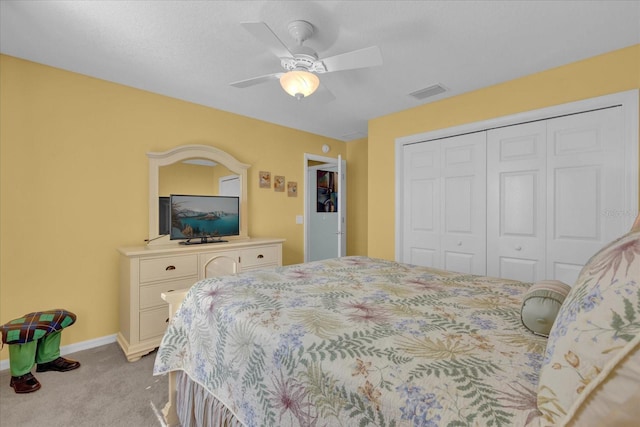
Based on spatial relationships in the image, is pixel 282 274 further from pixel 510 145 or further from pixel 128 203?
pixel 510 145

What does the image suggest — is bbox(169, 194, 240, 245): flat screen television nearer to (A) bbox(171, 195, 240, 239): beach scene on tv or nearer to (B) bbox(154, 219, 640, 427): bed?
(A) bbox(171, 195, 240, 239): beach scene on tv

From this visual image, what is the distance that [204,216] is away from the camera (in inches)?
121

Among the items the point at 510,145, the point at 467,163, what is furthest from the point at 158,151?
the point at 510,145

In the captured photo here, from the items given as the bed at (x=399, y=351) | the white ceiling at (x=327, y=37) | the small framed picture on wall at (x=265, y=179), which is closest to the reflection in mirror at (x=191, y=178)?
the small framed picture on wall at (x=265, y=179)

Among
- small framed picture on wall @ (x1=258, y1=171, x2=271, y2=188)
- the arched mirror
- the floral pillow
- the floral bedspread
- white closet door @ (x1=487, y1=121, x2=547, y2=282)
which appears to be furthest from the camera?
small framed picture on wall @ (x1=258, y1=171, x2=271, y2=188)

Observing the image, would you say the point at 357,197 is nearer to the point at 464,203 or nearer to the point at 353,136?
the point at 353,136

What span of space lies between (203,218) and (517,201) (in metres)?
3.16

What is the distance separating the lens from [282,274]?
5.73 feet

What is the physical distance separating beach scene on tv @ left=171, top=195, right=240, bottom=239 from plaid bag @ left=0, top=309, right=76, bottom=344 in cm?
105

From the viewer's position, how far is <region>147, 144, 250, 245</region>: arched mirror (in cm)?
287

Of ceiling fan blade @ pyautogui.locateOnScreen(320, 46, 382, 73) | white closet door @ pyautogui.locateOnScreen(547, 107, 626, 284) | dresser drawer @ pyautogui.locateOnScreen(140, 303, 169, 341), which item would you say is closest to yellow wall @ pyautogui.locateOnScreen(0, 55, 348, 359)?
dresser drawer @ pyautogui.locateOnScreen(140, 303, 169, 341)

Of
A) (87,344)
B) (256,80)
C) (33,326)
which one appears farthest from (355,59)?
(87,344)

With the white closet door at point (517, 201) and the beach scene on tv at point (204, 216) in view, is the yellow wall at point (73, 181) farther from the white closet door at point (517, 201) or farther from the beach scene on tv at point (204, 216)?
the white closet door at point (517, 201)

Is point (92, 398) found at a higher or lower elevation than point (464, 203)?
lower
